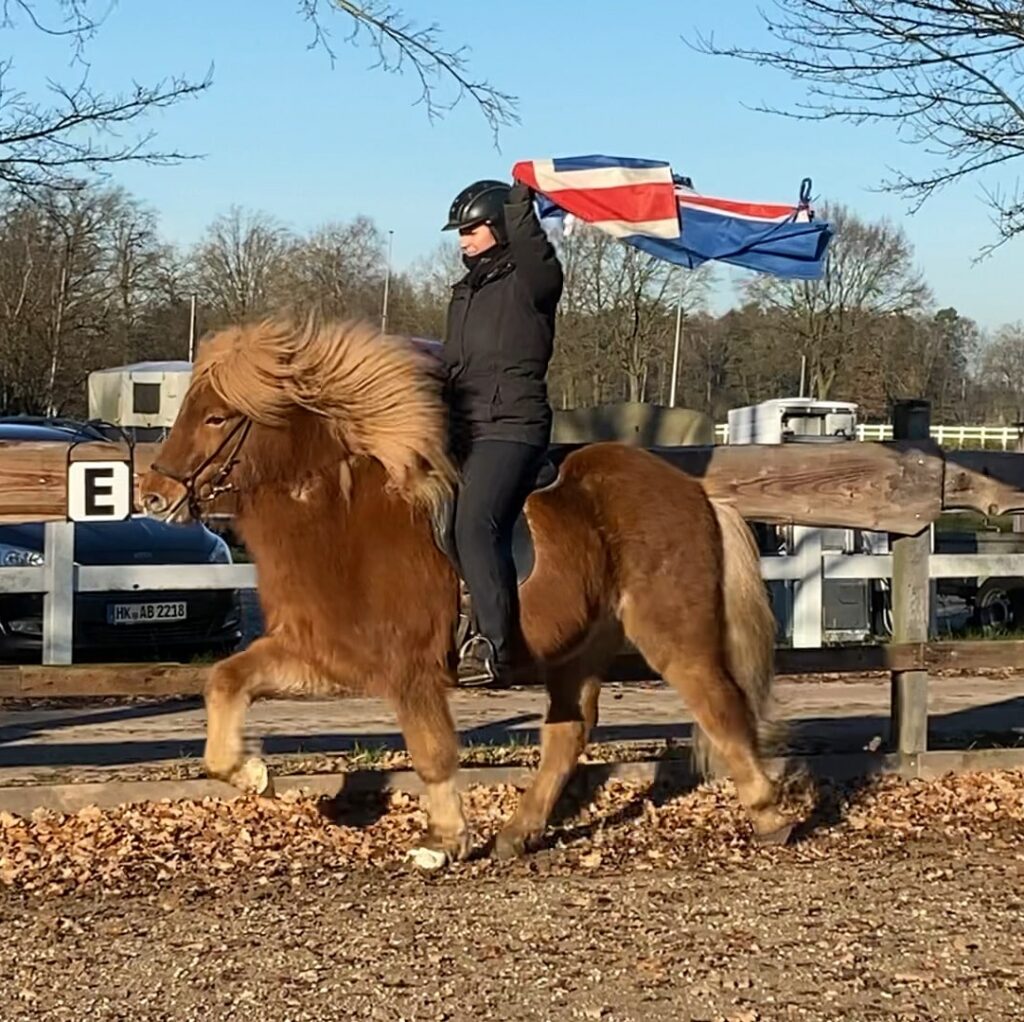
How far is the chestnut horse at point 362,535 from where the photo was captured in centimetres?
680

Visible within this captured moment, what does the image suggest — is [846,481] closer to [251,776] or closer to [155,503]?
[251,776]

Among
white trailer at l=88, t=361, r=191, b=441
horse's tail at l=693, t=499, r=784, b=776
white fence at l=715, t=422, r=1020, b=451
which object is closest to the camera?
horse's tail at l=693, t=499, r=784, b=776

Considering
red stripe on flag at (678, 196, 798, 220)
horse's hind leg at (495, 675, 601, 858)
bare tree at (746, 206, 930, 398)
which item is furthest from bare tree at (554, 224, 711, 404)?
horse's hind leg at (495, 675, 601, 858)

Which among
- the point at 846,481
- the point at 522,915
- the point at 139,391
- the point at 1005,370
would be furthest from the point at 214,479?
the point at 1005,370

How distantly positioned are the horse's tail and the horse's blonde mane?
4.97ft

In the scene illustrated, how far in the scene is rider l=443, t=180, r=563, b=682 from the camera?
6.80 meters

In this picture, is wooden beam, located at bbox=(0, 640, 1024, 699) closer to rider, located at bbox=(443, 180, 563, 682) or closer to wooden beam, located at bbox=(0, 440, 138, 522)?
wooden beam, located at bbox=(0, 440, 138, 522)

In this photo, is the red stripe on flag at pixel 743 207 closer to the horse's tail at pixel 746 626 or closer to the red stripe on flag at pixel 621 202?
the red stripe on flag at pixel 621 202

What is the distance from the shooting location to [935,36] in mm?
10164

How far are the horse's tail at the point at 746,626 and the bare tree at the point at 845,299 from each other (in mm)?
41033

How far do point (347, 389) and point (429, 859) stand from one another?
78.0 inches

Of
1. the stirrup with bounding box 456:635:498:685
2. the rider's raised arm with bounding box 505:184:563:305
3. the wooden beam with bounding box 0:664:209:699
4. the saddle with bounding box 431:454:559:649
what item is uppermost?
the rider's raised arm with bounding box 505:184:563:305

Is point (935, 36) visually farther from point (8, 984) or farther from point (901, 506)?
point (8, 984)

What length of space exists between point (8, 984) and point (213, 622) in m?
7.59
